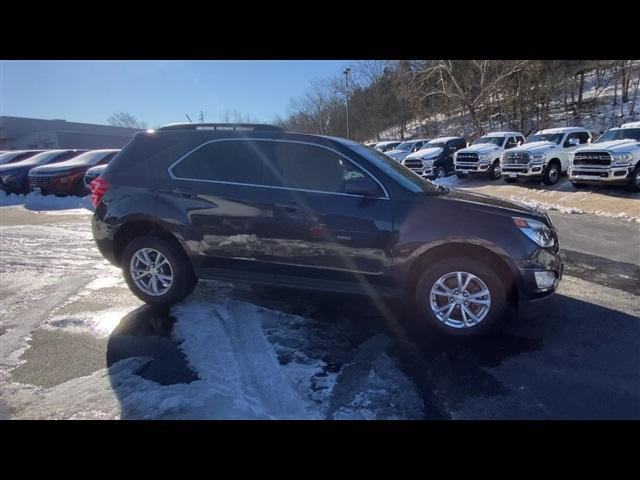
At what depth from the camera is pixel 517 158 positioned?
520 inches

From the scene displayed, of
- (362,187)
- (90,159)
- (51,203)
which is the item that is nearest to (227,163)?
(362,187)

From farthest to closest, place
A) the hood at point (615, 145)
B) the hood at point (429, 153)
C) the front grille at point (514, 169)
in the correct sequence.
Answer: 1. the hood at point (429, 153)
2. the front grille at point (514, 169)
3. the hood at point (615, 145)

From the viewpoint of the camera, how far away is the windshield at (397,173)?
3.60 m

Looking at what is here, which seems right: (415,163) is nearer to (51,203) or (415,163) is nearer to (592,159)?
(592,159)

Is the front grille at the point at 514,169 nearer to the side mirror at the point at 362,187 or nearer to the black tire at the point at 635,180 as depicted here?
the black tire at the point at 635,180

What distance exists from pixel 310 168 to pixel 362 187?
0.60 metres

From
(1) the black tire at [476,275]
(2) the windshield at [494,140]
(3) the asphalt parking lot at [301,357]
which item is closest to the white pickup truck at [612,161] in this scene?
(2) the windshield at [494,140]

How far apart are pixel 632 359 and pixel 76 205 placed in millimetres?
14145

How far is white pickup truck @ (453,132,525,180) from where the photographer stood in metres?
15.1

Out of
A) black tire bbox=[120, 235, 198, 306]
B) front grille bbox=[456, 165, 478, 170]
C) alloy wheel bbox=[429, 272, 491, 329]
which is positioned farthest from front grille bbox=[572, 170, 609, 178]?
black tire bbox=[120, 235, 198, 306]

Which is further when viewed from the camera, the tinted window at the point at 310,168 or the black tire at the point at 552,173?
the black tire at the point at 552,173

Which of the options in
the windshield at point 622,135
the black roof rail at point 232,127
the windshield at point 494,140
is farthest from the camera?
the windshield at point 494,140

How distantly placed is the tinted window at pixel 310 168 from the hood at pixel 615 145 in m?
10.8
